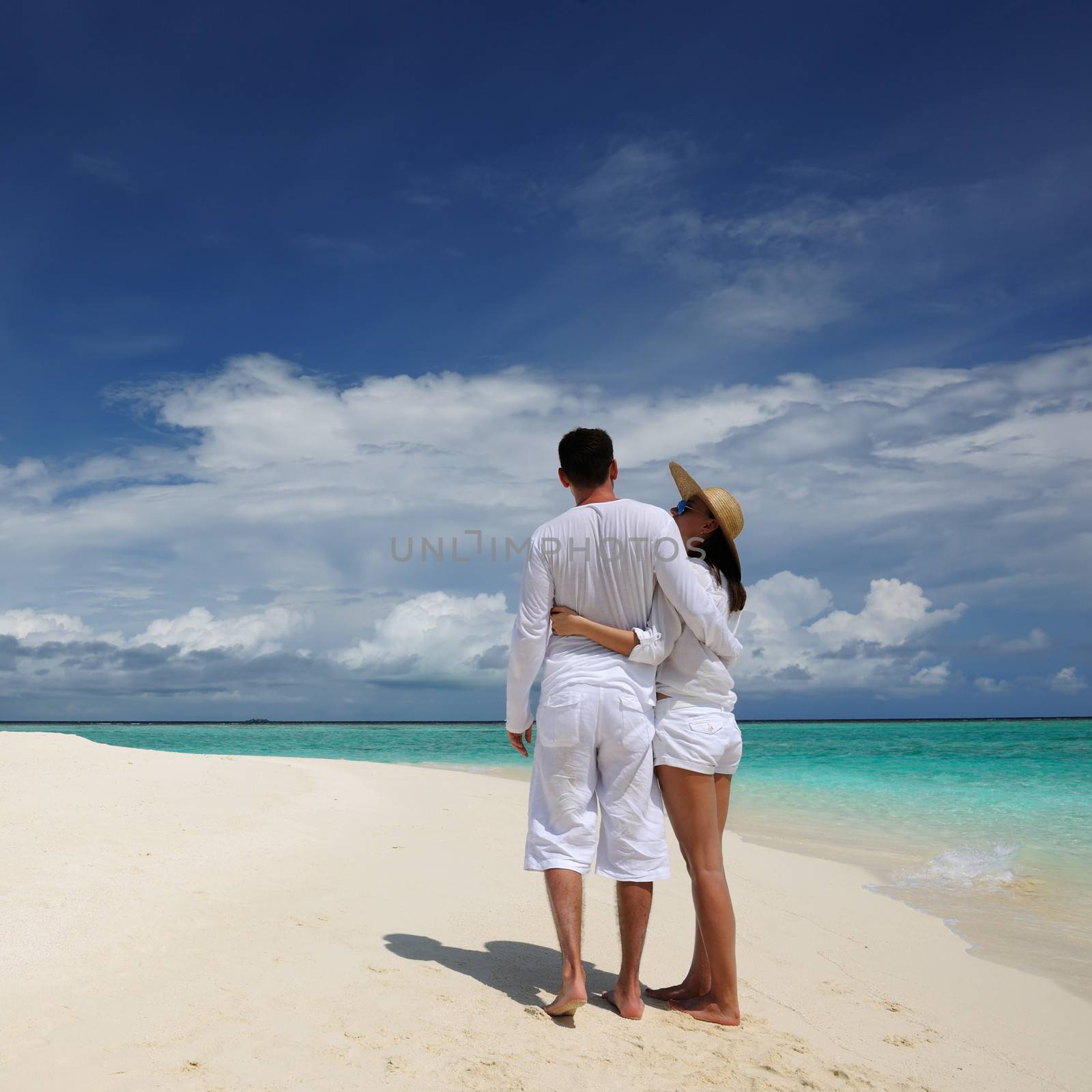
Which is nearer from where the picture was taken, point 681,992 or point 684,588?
point 684,588

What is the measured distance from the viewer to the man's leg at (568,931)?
307 cm

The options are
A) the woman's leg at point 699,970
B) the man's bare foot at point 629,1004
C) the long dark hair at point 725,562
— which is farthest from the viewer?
the long dark hair at point 725,562

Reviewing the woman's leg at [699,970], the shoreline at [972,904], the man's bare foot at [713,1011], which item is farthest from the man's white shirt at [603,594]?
the shoreline at [972,904]

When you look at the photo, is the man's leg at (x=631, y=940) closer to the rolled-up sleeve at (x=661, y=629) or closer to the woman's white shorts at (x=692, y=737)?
the woman's white shorts at (x=692, y=737)

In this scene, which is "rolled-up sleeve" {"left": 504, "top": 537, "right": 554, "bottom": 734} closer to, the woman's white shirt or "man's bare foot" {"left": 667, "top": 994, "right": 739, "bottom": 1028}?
the woman's white shirt

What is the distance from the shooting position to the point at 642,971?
3893 millimetres

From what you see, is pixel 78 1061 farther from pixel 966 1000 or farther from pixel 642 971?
pixel 966 1000

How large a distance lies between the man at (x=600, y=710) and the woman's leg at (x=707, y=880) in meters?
0.09

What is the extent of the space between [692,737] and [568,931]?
852 millimetres

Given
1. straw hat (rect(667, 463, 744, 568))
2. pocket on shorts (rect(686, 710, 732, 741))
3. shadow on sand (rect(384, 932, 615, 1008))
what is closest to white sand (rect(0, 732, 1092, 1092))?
shadow on sand (rect(384, 932, 615, 1008))

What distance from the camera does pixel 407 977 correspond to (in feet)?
11.5

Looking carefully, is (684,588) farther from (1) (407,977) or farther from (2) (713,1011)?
(1) (407,977)

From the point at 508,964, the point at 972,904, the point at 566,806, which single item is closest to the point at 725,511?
the point at 566,806

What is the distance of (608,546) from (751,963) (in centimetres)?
230
